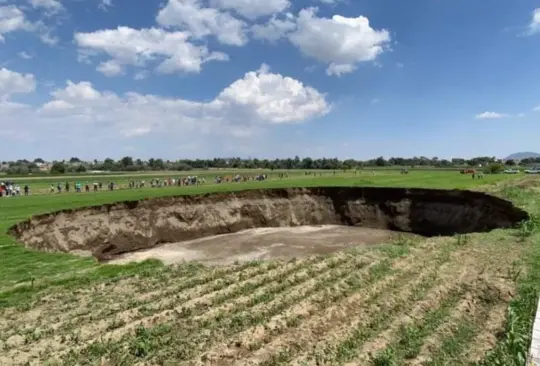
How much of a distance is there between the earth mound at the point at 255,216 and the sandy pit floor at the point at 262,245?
5.51 feet

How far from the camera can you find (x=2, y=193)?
131ft

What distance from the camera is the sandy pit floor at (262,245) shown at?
27.2 m

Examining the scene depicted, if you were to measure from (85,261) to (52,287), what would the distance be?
3318 millimetres

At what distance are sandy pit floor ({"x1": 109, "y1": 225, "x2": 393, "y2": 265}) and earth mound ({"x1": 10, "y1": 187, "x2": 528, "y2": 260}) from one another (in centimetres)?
168

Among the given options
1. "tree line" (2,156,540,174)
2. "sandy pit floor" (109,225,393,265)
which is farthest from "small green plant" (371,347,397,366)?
"tree line" (2,156,540,174)

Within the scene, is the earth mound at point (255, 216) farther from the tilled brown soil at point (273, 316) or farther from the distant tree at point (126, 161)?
the distant tree at point (126, 161)

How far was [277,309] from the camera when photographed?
397 inches

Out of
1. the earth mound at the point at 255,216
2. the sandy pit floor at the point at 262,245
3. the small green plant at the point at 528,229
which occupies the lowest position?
the sandy pit floor at the point at 262,245

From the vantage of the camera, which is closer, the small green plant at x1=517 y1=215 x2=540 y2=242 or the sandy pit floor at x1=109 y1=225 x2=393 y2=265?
the small green plant at x1=517 y1=215 x2=540 y2=242

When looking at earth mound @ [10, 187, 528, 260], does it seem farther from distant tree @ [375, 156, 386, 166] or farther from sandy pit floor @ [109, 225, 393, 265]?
distant tree @ [375, 156, 386, 166]

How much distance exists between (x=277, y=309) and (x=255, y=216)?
31.8 metres

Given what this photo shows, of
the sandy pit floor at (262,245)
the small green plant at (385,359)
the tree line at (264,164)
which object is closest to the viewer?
the small green plant at (385,359)

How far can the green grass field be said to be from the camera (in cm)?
790

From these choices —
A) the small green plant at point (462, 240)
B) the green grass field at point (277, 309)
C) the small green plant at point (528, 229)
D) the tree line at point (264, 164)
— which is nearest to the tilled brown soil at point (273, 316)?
the green grass field at point (277, 309)
